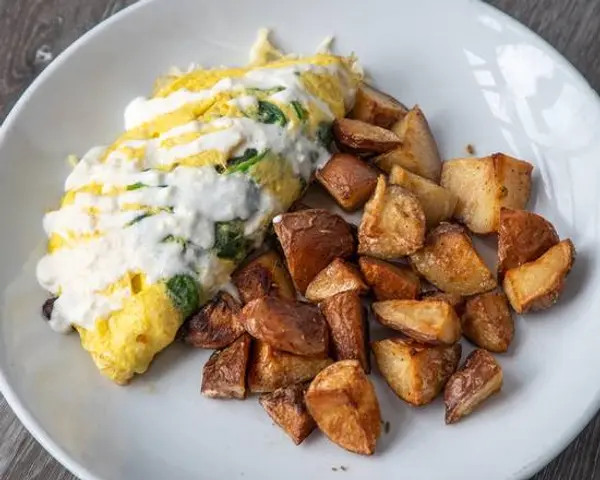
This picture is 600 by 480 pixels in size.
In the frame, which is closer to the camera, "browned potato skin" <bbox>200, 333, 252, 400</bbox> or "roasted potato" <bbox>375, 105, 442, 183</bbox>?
"browned potato skin" <bbox>200, 333, 252, 400</bbox>

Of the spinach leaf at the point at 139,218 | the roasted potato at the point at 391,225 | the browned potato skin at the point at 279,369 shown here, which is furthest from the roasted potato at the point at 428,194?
the spinach leaf at the point at 139,218

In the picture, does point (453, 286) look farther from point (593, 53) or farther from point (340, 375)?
point (593, 53)

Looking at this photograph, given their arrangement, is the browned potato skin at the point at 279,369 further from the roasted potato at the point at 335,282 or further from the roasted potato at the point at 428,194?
the roasted potato at the point at 428,194

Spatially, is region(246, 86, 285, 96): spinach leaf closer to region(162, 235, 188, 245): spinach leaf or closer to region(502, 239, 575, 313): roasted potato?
region(162, 235, 188, 245): spinach leaf

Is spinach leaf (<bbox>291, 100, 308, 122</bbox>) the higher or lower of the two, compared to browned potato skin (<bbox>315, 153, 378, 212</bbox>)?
higher

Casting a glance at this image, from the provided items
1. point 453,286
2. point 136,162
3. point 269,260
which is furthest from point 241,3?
point 453,286

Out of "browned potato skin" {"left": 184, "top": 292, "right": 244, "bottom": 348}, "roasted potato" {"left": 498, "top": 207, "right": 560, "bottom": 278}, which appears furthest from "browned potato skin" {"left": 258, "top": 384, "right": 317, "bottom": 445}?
"roasted potato" {"left": 498, "top": 207, "right": 560, "bottom": 278}

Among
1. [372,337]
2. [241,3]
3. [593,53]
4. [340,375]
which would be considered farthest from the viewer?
[593,53]
